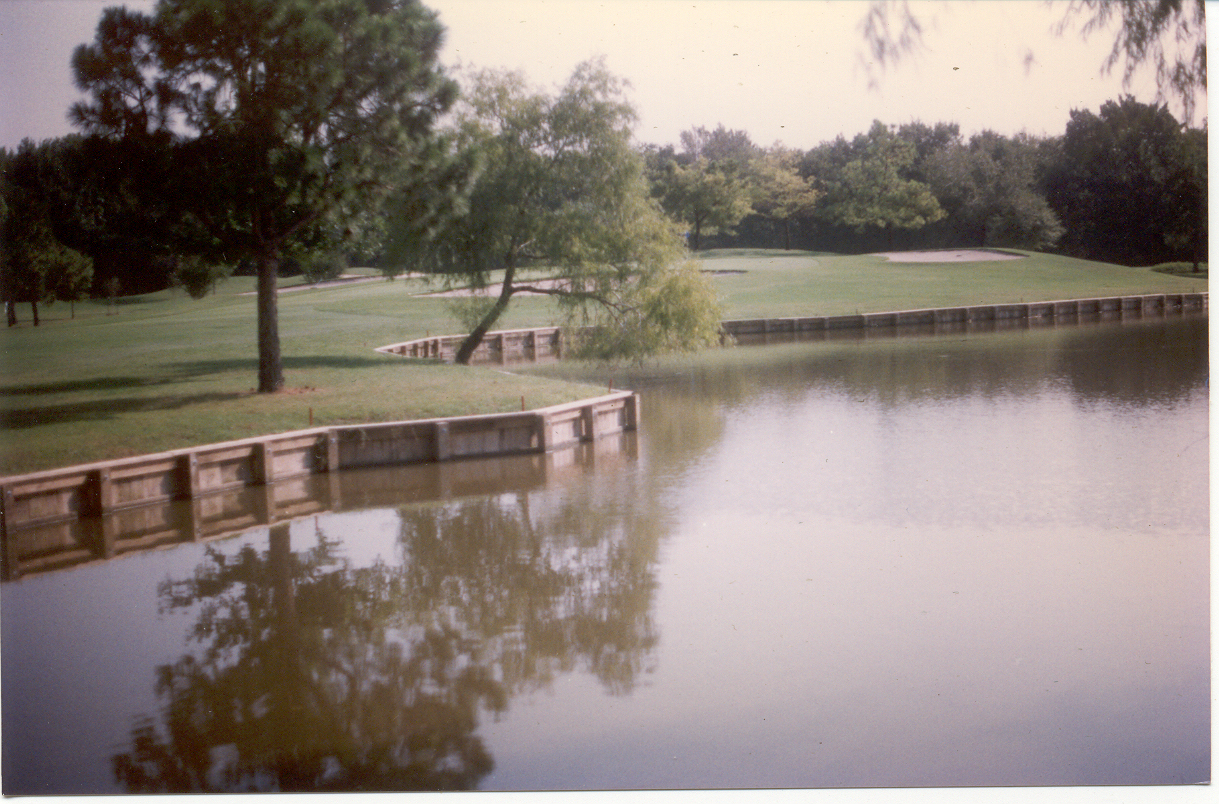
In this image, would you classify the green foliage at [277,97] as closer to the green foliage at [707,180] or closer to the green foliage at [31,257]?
the green foliage at [31,257]

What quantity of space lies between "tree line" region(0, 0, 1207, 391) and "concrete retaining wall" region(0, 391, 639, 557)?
2.22 m

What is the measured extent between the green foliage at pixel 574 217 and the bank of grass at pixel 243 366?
1771 millimetres

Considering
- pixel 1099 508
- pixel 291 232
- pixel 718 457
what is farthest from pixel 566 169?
pixel 1099 508

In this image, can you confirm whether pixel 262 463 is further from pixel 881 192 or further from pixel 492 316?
pixel 881 192

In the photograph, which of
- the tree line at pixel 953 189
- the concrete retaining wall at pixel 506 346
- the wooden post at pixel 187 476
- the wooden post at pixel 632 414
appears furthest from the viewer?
the concrete retaining wall at pixel 506 346

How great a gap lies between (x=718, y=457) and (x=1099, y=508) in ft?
14.1

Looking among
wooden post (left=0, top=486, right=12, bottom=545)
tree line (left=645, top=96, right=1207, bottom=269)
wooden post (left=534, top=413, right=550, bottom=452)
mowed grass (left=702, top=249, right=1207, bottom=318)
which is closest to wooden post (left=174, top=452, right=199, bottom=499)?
wooden post (left=0, top=486, right=12, bottom=545)

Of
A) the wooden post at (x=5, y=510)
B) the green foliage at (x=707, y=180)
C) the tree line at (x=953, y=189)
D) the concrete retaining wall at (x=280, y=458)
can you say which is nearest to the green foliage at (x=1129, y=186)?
the tree line at (x=953, y=189)

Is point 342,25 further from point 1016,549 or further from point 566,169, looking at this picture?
point 1016,549

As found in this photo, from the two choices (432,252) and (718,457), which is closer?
(718,457)

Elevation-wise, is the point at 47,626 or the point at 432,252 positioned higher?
the point at 432,252

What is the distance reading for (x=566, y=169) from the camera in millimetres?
16266

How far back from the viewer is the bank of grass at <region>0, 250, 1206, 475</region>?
10.7 m

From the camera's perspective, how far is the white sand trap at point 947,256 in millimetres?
21625
